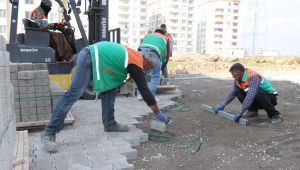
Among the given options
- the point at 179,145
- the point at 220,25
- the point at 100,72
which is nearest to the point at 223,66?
the point at 179,145

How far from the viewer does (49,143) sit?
4.04 m

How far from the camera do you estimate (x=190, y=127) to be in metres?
5.52

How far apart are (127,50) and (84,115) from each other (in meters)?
2.30

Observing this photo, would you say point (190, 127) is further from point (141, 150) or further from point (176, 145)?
point (141, 150)

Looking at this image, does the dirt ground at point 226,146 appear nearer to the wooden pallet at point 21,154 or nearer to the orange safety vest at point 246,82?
the orange safety vest at point 246,82

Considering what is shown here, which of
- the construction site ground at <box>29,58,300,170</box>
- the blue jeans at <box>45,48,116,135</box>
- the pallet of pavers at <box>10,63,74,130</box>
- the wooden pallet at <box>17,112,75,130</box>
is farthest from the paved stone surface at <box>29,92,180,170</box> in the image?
the blue jeans at <box>45,48,116,135</box>

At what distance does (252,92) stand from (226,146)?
1194mm

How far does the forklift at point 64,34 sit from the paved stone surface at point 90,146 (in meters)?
1.71

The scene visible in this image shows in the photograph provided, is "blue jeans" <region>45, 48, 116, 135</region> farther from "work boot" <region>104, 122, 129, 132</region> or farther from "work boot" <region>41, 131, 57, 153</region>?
"work boot" <region>104, 122, 129, 132</region>

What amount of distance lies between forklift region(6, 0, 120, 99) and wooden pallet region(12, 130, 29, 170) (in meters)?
3.47

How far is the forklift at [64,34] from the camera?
23.0 feet

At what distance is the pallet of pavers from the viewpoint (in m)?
4.94

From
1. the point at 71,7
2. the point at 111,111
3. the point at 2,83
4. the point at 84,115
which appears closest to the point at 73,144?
the point at 111,111

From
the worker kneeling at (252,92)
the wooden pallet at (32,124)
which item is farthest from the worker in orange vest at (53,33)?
the worker kneeling at (252,92)
